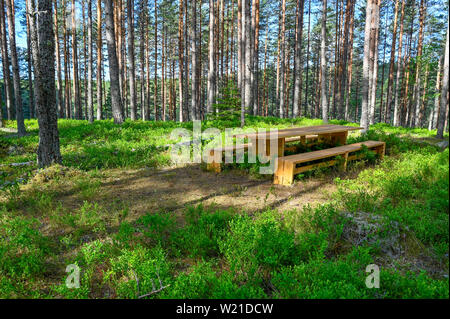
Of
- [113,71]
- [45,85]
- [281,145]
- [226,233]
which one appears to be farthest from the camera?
[113,71]

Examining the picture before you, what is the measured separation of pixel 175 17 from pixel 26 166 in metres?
29.3

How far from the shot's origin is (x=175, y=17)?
31.0 m

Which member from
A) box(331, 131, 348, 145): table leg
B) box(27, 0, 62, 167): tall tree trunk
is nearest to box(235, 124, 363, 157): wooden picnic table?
box(331, 131, 348, 145): table leg

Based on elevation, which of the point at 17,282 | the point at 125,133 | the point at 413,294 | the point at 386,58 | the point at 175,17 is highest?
the point at 175,17

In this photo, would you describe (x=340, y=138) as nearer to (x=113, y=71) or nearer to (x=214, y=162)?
(x=214, y=162)

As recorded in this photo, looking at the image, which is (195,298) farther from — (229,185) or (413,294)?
(229,185)

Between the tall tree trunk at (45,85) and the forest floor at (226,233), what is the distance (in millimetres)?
567

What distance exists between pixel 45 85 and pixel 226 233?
5855mm

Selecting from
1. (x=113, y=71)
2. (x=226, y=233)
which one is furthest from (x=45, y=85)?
(x=113, y=71)

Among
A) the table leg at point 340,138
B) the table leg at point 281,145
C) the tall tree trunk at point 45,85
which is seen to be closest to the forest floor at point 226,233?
the tall tree trunk at point 45,85

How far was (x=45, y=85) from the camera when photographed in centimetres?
636

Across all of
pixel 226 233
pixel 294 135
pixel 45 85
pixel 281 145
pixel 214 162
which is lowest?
pixel 226 233

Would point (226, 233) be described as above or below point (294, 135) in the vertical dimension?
below
